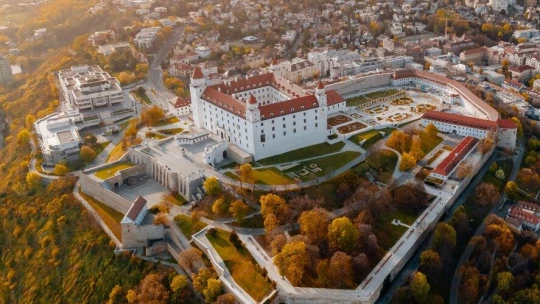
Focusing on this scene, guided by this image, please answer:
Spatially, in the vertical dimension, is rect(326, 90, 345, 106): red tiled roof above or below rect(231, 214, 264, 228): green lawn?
above

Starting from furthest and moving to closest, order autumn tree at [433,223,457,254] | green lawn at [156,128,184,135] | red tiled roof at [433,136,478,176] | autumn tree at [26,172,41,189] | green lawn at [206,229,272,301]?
1. green lawn at [156,128,184,135]
2. autumn tree at [26,172,41,189]
3. red tiled roof at [433,136,478,176]
4. autumn tree at [433,223,457,254]
5. green lawn at [206,229,272,301]

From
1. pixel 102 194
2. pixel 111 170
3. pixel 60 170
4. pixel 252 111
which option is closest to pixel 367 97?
pixel 252 111

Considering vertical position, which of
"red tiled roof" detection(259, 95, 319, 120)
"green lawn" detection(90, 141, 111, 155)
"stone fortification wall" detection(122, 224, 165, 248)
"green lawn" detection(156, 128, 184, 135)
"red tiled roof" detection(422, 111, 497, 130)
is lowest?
"stone fortification wall" detection(122, 224, 165, 248)

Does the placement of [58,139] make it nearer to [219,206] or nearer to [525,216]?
[219,206]

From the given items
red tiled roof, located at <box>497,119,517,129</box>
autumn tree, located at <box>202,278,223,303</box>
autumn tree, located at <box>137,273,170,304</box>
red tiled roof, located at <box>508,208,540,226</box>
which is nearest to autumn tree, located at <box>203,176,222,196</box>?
autumn tree, located at <box>137,273,170,304</box>

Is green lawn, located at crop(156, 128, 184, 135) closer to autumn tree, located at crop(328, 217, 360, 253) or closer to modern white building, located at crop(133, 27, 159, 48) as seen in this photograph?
autumn tree, located at crop(328, 217, 360, 253)

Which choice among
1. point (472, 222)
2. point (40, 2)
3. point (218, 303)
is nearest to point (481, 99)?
point (472, 222)
